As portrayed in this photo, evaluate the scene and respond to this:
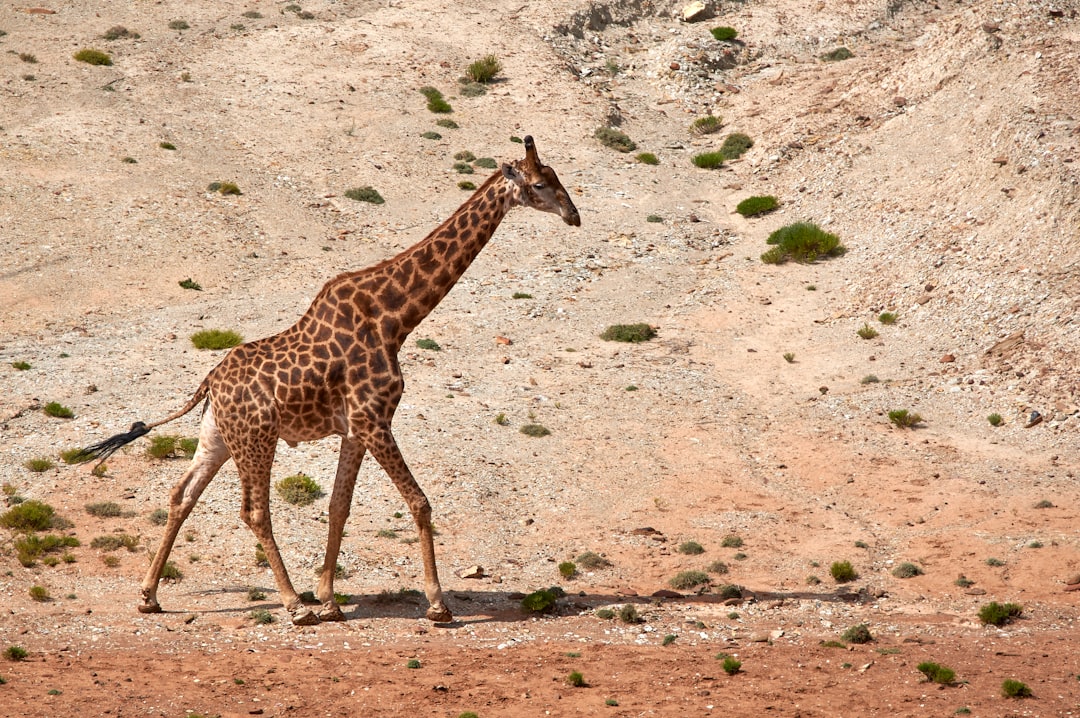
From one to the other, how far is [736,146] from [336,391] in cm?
2888

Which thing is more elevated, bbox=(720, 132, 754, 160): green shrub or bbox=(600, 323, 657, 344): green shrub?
bbox=(720, 132, 754, 160): green shrub

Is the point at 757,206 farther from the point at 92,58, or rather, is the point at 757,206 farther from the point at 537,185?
the point at 92,58

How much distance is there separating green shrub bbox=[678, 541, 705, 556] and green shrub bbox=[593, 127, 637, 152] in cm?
2480

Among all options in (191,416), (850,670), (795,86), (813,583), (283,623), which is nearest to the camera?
(850,670)

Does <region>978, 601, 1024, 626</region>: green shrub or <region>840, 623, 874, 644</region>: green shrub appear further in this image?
<region>978, 601, 1024, 626</region>: green shrub

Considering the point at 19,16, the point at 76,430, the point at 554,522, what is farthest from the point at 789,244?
the point at 19,16

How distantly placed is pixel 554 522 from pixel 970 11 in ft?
102

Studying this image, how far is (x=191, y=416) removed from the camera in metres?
24.3

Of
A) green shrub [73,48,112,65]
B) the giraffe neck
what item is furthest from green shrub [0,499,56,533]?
green shrub [73,48,112,65]

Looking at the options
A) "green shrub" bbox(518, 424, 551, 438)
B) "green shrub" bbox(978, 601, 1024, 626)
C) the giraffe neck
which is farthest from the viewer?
"green shrub" bbox(518, 424, 551, 438)

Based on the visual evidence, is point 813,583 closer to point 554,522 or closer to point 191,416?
point 554,522

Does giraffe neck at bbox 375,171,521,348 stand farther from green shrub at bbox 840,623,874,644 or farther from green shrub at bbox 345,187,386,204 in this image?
green shrub at bbox 345,187,386,204

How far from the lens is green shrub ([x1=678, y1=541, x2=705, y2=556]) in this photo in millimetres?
19703

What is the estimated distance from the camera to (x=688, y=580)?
18.3 m
